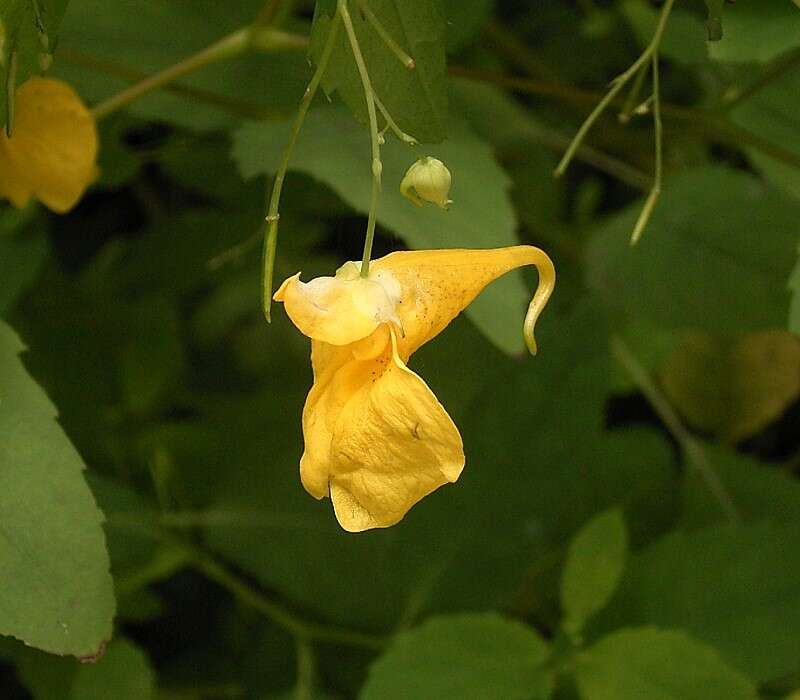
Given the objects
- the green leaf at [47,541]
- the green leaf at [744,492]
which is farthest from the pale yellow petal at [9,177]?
the green leaf at [744,492]

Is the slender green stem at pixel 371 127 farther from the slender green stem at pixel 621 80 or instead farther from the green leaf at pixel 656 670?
Result: the green leaf at pixel 656 670

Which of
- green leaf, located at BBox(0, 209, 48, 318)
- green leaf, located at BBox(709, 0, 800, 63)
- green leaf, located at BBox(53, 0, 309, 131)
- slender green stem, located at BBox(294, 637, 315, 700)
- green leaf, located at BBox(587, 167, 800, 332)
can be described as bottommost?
slender green stem, located at BBox(294, 637, 315, 700)

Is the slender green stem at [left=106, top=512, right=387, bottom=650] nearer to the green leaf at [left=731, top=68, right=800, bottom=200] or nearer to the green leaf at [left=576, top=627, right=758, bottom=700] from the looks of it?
the green leaf at [left=576, top=627, right=758, bottom=700]

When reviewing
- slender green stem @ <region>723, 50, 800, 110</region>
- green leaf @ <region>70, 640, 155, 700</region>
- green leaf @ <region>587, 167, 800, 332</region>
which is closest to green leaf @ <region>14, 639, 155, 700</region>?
green leaf @ <region>70, 640, 155, 700</region>

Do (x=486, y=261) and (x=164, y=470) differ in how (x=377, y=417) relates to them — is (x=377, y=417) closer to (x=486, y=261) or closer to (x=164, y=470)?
(x=486, y=261)

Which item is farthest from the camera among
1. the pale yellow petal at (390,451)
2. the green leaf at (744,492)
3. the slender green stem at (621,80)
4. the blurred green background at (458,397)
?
the green leaf at (744,492)

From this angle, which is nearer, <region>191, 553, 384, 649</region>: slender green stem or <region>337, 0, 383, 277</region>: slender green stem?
<region>337, 0, 383, 277</region>: slender green stem
